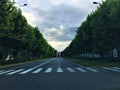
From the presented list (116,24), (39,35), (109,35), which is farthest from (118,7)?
(39,35)

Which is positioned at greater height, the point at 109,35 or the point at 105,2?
the point at 105,2

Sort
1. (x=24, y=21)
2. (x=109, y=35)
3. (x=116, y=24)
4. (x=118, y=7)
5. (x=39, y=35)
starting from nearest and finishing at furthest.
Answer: (x=118, y=7) < (x=116, y=24) < (x=109, y=35) < (x=24, y=21) < (x=39, y=35)

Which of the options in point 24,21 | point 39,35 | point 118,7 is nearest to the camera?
point 118,7

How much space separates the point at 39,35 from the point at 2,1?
249ft

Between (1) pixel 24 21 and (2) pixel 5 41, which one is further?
(1) pixel 24 21

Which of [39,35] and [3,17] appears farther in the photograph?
[39,35]

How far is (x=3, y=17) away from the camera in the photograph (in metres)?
41.8

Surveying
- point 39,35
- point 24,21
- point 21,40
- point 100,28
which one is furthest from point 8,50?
point 39,35

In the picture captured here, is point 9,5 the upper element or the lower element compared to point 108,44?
upper

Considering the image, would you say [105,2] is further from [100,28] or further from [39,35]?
[39,35]

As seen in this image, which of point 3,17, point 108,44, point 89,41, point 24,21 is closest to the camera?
point 3,17

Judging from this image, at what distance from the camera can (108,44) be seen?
57.7 m

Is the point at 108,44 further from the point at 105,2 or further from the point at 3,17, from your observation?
the point at 3,17

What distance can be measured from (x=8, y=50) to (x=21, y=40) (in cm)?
301
